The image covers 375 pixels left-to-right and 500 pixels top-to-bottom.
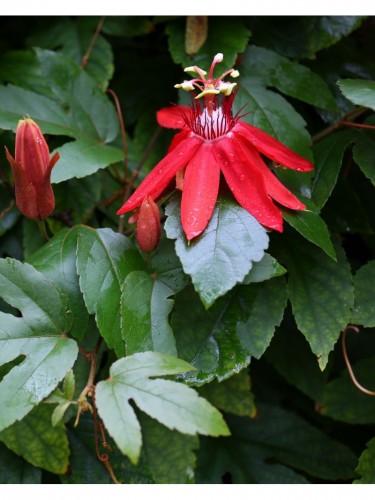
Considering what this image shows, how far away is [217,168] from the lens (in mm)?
829

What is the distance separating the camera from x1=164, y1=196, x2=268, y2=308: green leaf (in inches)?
28.9

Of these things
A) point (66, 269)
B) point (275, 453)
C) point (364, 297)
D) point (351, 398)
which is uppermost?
point (66, 269)

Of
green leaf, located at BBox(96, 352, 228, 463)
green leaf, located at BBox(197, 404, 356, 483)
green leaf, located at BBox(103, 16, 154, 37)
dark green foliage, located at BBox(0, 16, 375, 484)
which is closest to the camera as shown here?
green leaf, located at BBox(96, 352, 228, 463)

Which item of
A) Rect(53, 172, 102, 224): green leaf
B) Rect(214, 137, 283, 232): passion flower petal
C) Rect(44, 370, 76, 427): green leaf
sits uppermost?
Rect(214, 137, 283, 232): passion flower petal

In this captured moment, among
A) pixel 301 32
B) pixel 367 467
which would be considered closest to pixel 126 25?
pixel 301 32

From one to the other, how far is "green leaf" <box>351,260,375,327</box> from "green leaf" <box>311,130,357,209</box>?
4.5 inches

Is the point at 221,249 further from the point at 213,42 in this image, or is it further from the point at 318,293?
the point at 213,42

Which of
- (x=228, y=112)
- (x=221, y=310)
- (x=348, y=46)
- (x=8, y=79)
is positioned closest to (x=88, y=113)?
(x=8, y=79)

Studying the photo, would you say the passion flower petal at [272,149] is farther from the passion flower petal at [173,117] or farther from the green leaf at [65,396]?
the green leaf at [65,396]

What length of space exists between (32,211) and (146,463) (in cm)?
41

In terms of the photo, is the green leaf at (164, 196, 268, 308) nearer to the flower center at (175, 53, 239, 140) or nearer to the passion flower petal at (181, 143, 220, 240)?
the passion flower petal at (181, 143, 220, 240)

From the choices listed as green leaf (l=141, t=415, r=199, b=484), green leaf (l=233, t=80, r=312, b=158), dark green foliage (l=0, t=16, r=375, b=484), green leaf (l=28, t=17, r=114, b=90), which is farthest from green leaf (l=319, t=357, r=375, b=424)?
green leaf (l=28, t=17, r=114, b=90)

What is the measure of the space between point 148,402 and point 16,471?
42cm

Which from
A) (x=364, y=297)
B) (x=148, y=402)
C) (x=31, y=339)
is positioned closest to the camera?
(x=148, y=402)
